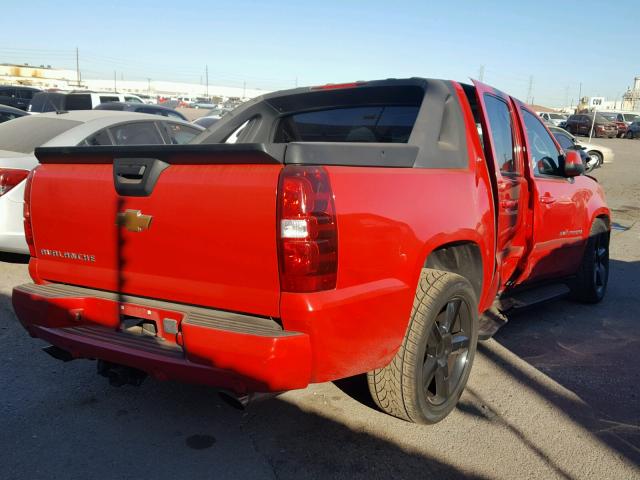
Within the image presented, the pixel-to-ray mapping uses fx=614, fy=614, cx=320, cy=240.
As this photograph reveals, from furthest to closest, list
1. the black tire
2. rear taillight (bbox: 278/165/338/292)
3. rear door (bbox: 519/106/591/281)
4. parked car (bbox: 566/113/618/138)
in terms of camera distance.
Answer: parked car (bbox: 566/113/618/138)
the black tire
rear door (bbox: 519/106/591/281)
rear taillight (bbox: 278/165/338/292)

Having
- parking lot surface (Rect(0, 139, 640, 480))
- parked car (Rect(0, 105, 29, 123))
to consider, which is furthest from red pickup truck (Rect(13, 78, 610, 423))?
parked car (Rect(0, 105, 29, 123))

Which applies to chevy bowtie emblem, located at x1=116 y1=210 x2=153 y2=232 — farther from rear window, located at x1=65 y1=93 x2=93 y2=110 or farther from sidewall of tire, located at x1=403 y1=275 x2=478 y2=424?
rear window, located at x1=65 y1=93 x2=93 y2=110

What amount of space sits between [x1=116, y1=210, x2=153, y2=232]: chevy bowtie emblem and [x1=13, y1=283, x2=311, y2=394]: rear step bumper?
37 centimetres

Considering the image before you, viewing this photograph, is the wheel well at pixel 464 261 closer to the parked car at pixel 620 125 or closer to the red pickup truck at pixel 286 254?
the red pickup truck at pixel 286 254

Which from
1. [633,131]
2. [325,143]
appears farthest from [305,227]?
[633,131]

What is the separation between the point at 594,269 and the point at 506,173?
83.5 inches

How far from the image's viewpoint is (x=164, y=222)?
286 cm

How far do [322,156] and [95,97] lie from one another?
18066 millimetres

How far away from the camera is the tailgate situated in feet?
8.66

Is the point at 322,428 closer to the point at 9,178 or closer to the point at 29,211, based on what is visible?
the point at 29,211

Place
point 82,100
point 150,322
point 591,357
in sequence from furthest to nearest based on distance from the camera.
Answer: point 82,100, point 591,357, point 150,322

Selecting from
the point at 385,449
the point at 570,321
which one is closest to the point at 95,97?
the point at 570,321

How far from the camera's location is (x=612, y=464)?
3102 mm

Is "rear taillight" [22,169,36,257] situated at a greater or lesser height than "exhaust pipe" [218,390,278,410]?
greater
